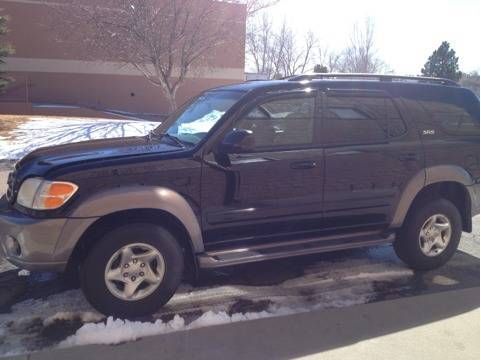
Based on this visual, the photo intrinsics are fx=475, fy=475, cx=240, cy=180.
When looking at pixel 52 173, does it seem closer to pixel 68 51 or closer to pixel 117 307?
pixel 117 307

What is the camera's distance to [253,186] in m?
3.97

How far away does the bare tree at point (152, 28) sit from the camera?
1522cm

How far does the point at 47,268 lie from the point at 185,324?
1100 millimetres

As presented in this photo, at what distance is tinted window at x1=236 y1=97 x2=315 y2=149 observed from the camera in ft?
13.4

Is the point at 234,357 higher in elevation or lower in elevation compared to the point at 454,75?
lower

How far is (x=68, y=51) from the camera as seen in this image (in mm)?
29891

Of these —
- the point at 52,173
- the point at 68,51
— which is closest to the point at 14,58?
the point at 68,51

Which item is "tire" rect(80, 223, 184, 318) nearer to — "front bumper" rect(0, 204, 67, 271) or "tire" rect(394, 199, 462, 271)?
"front bumper" rect(0, 204, 67, 271)

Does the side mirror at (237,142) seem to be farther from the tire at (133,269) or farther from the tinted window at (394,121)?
the tinted window at (394,121)

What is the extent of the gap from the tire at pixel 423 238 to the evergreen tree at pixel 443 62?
114ft

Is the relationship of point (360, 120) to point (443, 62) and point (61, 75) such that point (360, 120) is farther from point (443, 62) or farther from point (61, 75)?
point (443, 62)

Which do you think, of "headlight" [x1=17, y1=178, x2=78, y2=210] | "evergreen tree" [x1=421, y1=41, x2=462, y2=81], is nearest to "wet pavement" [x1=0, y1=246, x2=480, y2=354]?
"headlight" [x1=17, y1=178, x2=78, y2=210]

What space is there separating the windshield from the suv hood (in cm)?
23

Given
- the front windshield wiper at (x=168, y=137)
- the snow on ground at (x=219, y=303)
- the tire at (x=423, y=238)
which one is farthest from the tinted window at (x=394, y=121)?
the front windshield wiper at (x=168, y=137)
